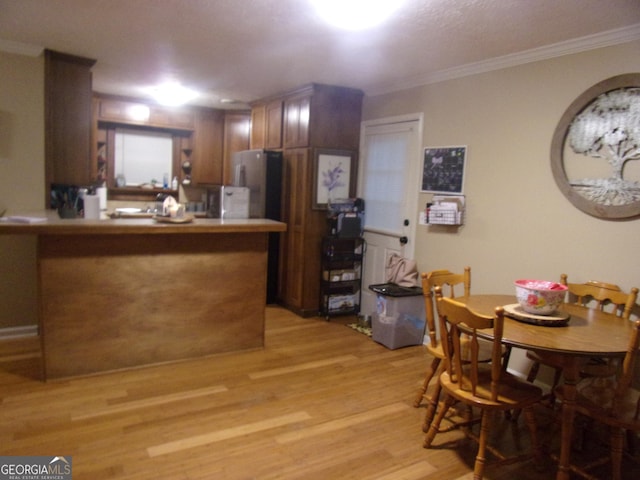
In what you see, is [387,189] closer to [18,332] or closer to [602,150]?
[602,150]

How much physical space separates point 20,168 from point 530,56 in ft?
13.2

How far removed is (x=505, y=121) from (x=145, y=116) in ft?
14.7

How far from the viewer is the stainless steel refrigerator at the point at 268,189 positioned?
15.8ft

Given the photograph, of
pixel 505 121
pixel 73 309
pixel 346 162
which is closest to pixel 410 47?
pixel 505 121

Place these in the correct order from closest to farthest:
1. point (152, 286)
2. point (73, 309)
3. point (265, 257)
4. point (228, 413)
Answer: point (228, 413) → point (73, 309) → point (152, 286) → point (265, 257)

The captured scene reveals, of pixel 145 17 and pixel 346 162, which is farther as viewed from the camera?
pixel 346 162

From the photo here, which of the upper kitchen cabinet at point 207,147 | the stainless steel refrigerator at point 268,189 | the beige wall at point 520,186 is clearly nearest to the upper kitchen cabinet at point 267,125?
the stainless steel refrigerator at point 268,189

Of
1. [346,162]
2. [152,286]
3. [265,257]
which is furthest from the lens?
[346,162]

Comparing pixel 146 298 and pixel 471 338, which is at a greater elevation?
pixel 471 338

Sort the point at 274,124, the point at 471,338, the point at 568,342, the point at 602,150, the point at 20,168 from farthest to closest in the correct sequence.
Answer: the point at 274,124, the point at 20,168, the point at 602,150, the point at 471,338, the point at 568,342

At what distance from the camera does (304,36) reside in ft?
9.77

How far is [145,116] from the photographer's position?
18.9ft

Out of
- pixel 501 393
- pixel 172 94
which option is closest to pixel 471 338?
pixel 501 393

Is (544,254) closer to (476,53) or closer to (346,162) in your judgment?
(476,53)
